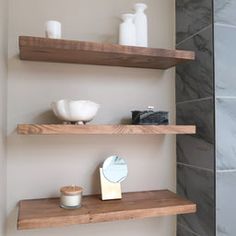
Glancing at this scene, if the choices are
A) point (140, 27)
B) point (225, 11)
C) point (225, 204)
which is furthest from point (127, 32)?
point (225, 204)

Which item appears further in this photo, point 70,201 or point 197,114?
point 197,114

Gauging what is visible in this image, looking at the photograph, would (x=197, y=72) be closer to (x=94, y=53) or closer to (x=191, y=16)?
(x=191, y=16)

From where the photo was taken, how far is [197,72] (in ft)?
4.13

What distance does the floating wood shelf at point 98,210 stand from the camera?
0.98 m

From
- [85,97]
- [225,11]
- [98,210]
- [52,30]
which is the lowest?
[98,210]

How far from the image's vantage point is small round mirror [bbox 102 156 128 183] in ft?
4.03

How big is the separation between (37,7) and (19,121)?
1.81 ft

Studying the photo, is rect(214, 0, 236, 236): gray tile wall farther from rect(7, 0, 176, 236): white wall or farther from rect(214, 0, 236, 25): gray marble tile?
rect(7, 0, 176, 236): white wall

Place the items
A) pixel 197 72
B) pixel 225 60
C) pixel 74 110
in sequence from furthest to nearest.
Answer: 1. pixel 197 72
2. pixel 225 60
3. pixel 74 110

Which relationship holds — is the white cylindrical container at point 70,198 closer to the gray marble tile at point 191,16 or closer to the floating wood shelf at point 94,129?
the floating wood shelf at point 94,129

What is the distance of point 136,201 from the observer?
3.92ft

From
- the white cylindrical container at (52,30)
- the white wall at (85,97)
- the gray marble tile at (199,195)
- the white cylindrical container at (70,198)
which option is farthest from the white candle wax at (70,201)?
the white cylindrical container at (52,30)

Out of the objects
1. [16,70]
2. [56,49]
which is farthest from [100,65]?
[16,70]

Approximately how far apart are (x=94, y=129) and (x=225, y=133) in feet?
1.91
